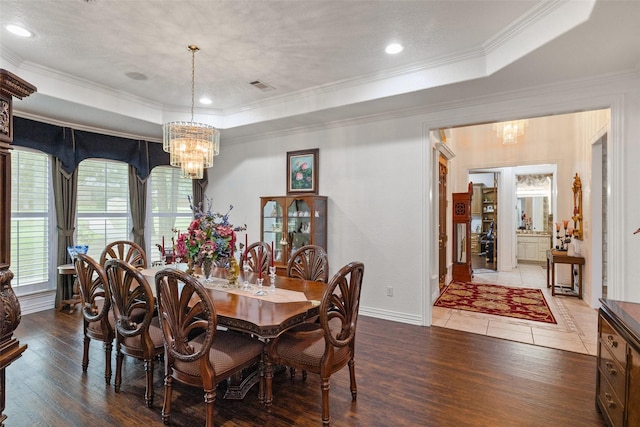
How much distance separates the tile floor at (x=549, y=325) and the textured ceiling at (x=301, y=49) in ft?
8.94

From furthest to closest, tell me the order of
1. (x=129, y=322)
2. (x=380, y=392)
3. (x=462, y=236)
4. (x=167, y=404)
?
(x=462, y=236) < (x=380, y=392) < (x=129, y=322) < (x=167, y=404)

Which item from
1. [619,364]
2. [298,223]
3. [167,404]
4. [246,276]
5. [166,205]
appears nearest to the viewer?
[619,364]

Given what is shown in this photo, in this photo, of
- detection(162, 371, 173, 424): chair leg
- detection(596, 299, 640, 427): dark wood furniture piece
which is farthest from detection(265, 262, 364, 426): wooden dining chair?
detection(596, 299, 640, 427): dark wood furniture piece

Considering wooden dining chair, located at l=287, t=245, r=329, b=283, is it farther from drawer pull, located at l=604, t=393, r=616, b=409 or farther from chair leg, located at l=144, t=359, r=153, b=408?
drawer pull, located at l=604, t=393, r=616, b=409

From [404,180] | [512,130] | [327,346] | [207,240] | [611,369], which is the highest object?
[512,130]

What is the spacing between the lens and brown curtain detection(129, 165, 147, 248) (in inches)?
218

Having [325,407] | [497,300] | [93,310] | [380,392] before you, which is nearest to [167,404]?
[325,407]

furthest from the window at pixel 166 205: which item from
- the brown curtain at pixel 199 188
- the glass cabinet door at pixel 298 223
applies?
the glass cabinet door at pixel 298 223

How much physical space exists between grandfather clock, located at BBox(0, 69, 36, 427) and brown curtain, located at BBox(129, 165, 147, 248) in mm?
4419

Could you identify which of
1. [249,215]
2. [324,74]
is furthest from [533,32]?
[249,215]

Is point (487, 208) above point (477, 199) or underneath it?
underneath

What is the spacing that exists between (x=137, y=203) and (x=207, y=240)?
11.7 ft

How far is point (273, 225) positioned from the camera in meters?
5.09

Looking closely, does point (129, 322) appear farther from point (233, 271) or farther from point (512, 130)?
point (512, 130)
